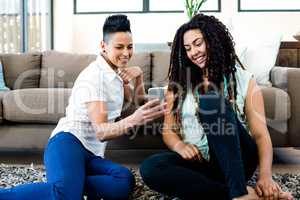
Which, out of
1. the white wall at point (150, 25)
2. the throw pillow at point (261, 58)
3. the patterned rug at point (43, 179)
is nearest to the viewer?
the patterned rug at point (43, 179)

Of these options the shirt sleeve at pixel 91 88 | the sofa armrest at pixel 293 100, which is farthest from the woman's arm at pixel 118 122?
the sofa armrest at pixel 293 100

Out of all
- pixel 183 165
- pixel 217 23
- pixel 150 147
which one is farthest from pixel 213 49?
pixel 150 147

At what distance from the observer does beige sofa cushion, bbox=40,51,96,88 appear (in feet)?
10.9

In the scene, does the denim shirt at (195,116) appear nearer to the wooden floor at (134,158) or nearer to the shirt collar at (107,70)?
the shirt collar at (107,70)

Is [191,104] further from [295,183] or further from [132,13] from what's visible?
[132,13]

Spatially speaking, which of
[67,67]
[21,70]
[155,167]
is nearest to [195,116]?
[155,167]

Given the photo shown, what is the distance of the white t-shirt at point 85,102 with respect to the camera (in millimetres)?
1767

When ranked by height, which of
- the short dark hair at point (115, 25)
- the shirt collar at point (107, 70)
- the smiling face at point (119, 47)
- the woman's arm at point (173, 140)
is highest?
the short dark hair at point (115, 25)

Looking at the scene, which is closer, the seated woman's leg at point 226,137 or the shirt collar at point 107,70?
the seated woman's leg at point 226,137

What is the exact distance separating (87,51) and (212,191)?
407cm

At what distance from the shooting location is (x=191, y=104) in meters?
1.80

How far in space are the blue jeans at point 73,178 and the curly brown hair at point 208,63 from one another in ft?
1.19

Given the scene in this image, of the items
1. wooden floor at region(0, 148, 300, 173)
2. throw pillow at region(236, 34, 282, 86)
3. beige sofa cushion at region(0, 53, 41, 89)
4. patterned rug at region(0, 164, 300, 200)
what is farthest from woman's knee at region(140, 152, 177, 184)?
beige sofa cushion at region(0, 53, 41, 89)

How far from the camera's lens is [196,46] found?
5.63 ft
